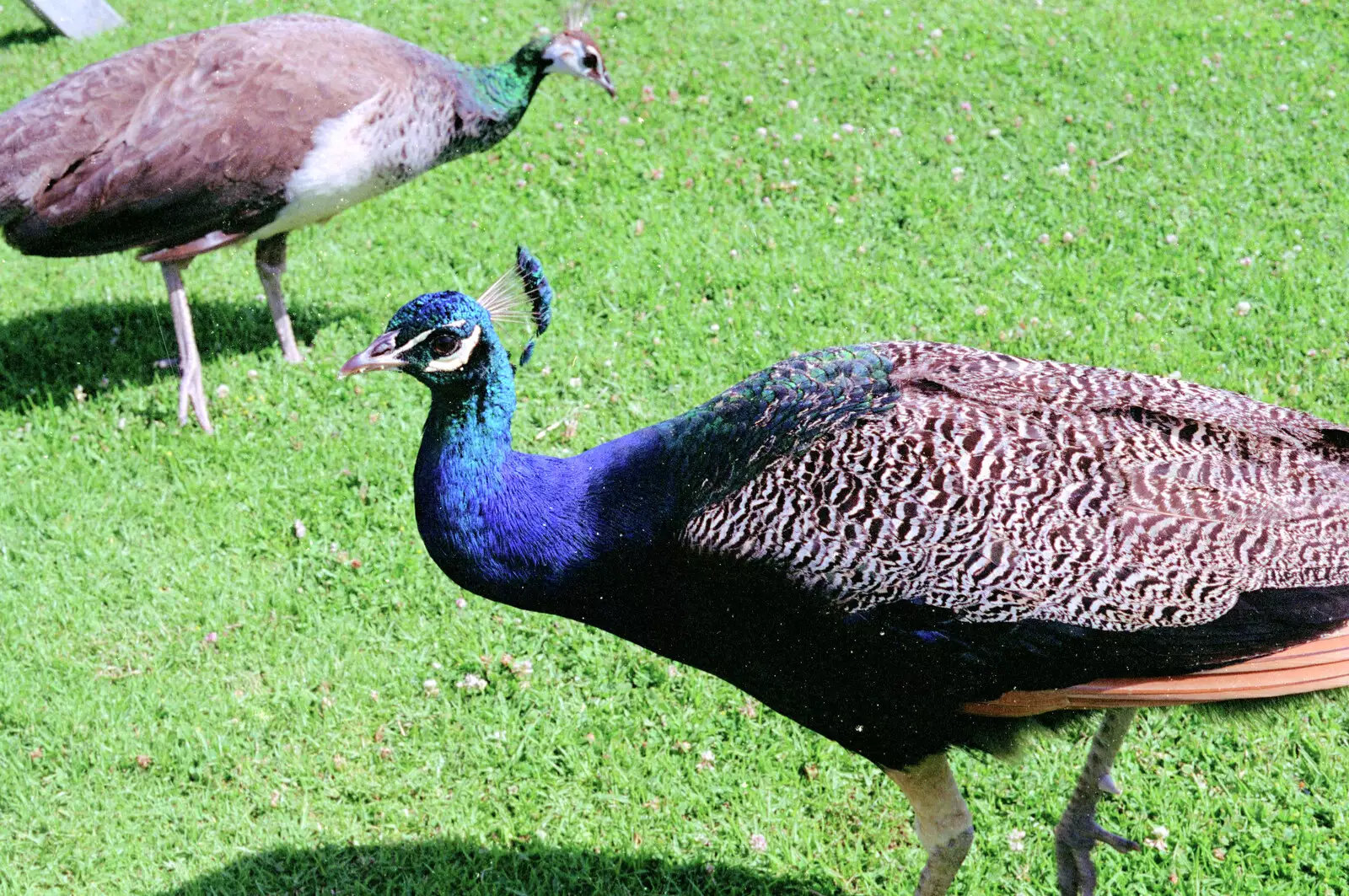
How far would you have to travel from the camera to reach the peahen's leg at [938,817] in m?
2.63

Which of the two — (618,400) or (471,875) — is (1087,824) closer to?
(471,875)

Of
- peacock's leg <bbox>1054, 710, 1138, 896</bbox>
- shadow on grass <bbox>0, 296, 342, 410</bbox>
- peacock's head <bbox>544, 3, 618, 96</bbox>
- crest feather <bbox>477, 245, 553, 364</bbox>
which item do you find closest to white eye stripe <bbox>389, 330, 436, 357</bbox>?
crest feather <bbox>477, 245, 553, 364</bbox>

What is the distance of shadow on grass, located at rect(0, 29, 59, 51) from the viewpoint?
747 cm

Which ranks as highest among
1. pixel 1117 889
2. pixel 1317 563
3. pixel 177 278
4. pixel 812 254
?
pixel 1317 563

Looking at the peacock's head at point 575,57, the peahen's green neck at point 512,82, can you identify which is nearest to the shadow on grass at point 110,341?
the peahen's green neck at point 512,82

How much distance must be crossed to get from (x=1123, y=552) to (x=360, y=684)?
216cm

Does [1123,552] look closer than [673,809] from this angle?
Yes

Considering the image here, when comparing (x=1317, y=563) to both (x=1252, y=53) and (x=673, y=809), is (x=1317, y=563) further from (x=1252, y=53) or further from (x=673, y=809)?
(x=1252, y=53)

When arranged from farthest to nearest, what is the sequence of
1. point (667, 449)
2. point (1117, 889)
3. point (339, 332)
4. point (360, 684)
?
1. point (339, 332)
2. point (360, 684)
3. point (1117, 889)
4. point (667, 449)

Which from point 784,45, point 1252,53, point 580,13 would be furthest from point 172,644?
point 1252,53

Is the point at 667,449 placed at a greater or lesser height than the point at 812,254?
greater

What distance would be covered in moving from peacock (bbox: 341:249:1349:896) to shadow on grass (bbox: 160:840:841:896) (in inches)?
22.7

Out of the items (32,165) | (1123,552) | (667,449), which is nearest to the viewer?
(1123,552)

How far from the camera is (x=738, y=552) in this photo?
7.81 ft
